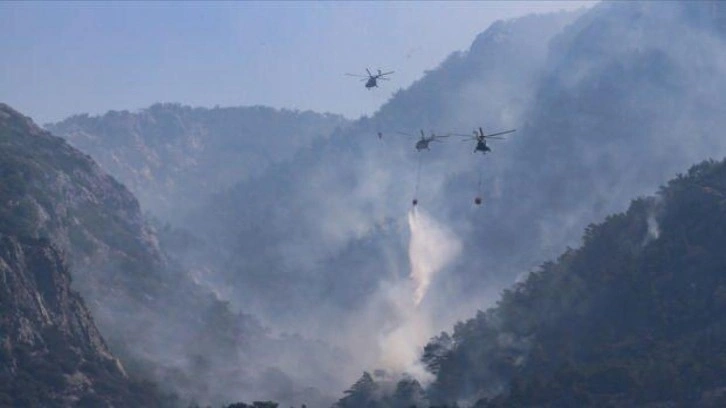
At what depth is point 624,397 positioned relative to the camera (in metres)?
173

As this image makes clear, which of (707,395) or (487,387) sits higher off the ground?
(487,387)

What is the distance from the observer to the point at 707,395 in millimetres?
167375

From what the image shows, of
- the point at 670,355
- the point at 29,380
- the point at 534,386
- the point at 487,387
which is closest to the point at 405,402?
the point at 487,387

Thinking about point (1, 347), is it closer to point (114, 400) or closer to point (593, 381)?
point (114, 400)

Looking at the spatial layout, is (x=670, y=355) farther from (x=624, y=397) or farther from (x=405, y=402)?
(x=405, y=402)

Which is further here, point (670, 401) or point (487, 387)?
point (487, 387)

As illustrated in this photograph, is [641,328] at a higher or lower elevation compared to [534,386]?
higher

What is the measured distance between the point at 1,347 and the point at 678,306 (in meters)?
94.5

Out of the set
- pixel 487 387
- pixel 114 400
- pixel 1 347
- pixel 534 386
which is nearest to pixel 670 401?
pixel 534 386

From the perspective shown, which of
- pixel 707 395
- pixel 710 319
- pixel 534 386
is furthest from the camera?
pixel 710 319

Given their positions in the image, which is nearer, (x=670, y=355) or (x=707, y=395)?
(x=707, y=395)

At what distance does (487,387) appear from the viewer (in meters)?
198

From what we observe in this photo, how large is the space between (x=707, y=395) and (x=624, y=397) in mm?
10543

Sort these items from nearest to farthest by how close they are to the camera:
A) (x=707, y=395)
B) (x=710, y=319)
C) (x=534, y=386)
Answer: (x=707, y=395) → (x=534, y=386) → (x=710, y=319)
